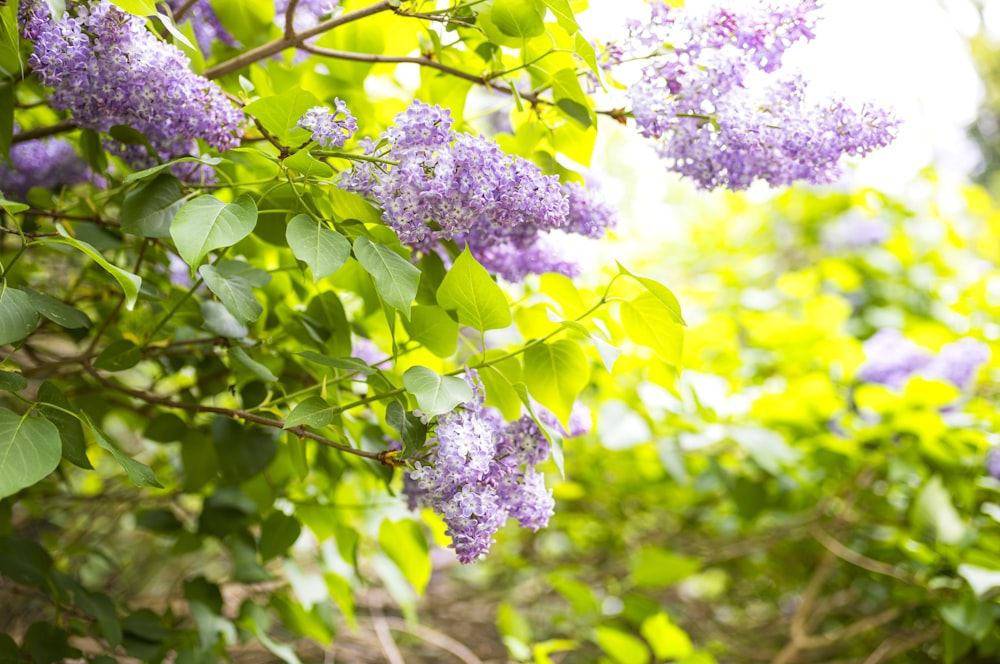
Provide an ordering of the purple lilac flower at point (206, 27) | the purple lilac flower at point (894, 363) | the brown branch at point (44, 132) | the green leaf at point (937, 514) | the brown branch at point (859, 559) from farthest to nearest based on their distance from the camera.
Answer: the purple lilac flower at point (894, 363) < the brown branch at point (859, 559) < the green leaf at point (937, 514) < the purple lilac flower at point (206, 27) < the brown branch at point (44, 132)

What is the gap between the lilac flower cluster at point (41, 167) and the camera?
1118 millimetres

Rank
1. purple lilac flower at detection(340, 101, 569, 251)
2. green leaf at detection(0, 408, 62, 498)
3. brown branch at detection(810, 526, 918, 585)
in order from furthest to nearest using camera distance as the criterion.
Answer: brown branch at detection(810, 526, 918, 585) < purple lilac flower at detection(340, 101, 569, 251) < green leaf at detection(0, 408, 62, 498)

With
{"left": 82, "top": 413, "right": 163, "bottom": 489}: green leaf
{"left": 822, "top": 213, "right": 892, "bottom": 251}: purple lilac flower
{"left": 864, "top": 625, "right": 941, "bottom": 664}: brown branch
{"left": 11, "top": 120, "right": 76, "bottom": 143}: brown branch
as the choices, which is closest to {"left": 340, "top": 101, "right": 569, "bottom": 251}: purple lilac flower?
{"left": 82, "top": 413, "right": 163, "bottom": 489}: green leaf

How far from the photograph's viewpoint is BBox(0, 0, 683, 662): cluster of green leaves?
2.38 feet

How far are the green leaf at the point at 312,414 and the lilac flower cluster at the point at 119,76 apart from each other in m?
0.30

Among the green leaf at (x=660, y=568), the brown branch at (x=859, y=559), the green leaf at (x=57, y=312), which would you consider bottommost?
the green leaf at (x=660, y=568)

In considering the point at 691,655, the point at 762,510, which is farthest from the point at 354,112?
the point at 762,510

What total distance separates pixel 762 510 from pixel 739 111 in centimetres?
108

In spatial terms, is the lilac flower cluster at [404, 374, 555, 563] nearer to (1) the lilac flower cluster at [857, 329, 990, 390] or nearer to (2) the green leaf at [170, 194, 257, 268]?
(2) the green leaf at [170, 194, 257, 268]

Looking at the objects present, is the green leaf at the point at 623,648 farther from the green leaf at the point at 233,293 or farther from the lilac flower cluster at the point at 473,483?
the green leaf at the point at 233,293

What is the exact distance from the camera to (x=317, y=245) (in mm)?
693

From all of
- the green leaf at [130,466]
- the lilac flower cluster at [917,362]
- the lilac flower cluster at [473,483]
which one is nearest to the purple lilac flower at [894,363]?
the lilac flower cluster at [917,362]

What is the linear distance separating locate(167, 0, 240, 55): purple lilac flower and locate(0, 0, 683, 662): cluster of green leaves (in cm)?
3

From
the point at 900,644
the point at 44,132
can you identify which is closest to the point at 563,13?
the point at 44,132
